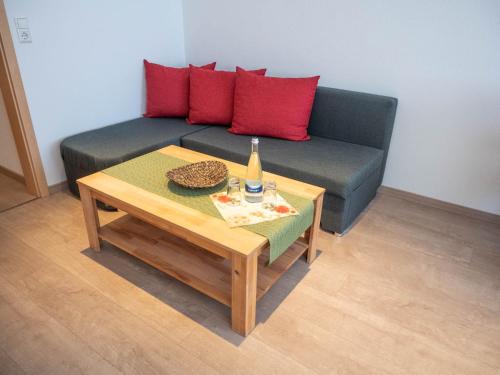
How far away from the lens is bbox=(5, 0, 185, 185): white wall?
2.38 m

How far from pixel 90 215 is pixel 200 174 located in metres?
0.62

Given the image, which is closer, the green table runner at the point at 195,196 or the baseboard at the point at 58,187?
the green table runner at the point at 195,196

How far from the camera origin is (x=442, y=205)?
257 cm

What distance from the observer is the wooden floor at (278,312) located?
1.47 m

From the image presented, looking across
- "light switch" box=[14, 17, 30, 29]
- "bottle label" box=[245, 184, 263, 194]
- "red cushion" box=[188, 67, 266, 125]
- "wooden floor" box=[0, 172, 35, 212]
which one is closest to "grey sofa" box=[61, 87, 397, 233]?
"red cushion" box=[188, 67, 266, 125]

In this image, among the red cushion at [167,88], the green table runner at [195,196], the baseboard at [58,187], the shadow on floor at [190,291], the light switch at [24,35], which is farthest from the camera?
the red cushion at [167,88]

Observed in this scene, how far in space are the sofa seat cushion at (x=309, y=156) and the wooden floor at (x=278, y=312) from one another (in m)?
0.37

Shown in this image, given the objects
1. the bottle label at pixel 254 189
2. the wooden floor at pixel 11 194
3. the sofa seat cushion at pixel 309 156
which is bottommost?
the wooden floor at pixel 11 194

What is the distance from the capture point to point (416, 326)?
1.64m

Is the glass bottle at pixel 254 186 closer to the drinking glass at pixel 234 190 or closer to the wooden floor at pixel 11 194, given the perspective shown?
the drinking glass at pixel 234 190

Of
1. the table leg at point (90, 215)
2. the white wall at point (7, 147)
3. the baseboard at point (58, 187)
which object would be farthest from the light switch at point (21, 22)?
the table leg at point (90, 215)

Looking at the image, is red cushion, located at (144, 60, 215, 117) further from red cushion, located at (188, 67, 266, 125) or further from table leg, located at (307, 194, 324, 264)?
table leg, located at (307, 194, 324, 264)

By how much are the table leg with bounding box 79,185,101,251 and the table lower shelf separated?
0.05 metres

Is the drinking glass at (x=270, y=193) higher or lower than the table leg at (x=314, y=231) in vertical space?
higher
